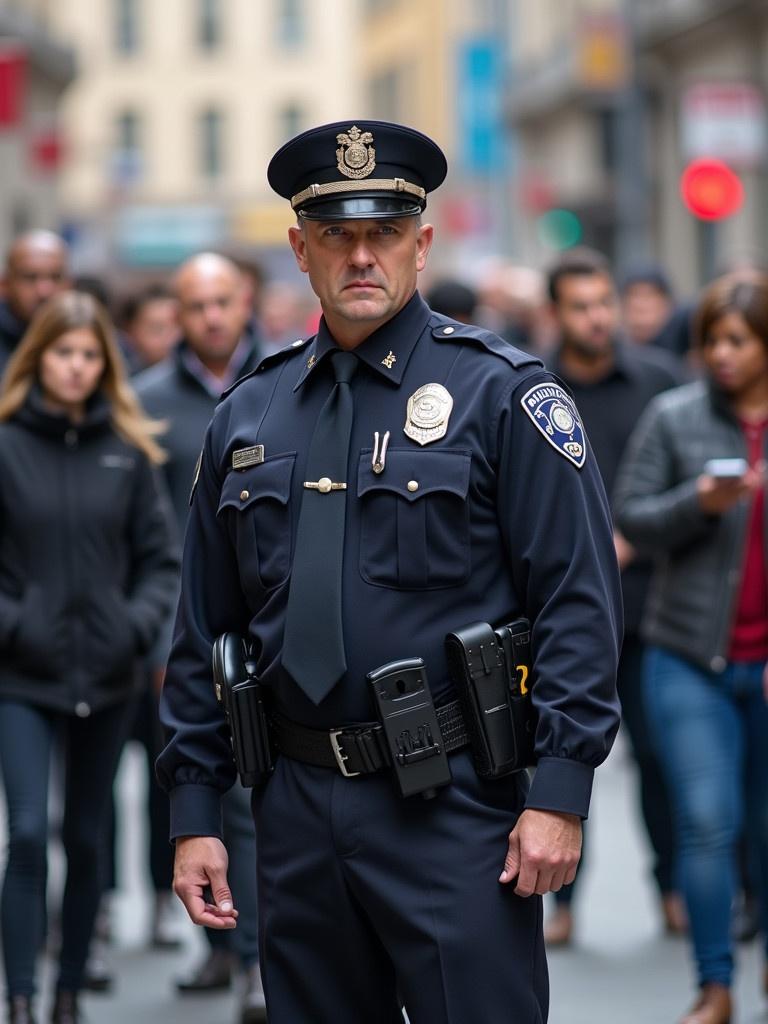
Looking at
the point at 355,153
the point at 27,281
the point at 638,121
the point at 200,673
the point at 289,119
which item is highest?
the point at 289,119

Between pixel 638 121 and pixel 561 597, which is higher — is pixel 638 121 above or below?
above

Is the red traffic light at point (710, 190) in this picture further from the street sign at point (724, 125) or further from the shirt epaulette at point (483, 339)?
the shirt epaulette at point (483, 339)

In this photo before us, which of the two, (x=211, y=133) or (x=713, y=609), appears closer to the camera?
(x=713, y=609)

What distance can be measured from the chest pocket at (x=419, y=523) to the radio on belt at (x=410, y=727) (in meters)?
0.16

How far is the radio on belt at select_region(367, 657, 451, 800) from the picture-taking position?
12.0 ft

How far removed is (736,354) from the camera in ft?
19.9

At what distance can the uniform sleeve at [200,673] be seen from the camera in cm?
396

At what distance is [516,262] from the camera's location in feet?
141

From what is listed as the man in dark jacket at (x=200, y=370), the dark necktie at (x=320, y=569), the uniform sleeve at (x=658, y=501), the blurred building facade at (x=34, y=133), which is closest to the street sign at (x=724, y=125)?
the man in dark jacket at (x=200, y=370)

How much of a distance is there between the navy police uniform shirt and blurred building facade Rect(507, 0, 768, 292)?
692 cm

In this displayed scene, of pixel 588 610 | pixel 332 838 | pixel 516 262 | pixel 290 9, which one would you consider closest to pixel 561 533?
pixel 588 610

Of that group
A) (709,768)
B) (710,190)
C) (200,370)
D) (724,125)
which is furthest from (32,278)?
(710,190)

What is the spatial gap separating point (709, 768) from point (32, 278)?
3443 millimetres

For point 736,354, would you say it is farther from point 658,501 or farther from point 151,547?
point 151,547
